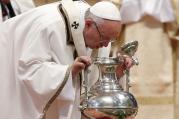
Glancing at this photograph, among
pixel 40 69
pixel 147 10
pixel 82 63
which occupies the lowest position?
pixel 147 10

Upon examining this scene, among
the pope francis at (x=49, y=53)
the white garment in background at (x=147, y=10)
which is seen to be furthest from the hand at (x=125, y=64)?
the white garment in background at (x=147, y=10)

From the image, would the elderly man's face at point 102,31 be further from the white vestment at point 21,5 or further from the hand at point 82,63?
the white vestment at point 21,5

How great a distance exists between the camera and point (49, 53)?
2.79 m

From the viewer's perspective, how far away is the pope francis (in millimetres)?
2684

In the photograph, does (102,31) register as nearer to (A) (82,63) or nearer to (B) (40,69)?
(A) (82,63)

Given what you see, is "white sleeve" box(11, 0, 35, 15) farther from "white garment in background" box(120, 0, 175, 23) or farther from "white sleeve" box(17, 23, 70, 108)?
"white sleeve" box(17, 23, 70, 108)

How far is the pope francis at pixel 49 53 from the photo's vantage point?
2684 millimetres

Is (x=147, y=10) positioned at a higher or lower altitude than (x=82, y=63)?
lower

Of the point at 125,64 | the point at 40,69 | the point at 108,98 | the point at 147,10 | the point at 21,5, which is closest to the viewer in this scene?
the point at 108,98

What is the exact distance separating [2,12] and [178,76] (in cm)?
123

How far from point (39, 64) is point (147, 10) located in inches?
53.8

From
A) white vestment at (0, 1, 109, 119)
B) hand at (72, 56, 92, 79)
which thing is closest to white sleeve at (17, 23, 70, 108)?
white vestment at (0, 1, 109, 119)

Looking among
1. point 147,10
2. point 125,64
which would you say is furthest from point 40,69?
point 147,10

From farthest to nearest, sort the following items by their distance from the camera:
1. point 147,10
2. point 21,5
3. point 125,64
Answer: point 21,5 → point 147,10 → point 125,64
